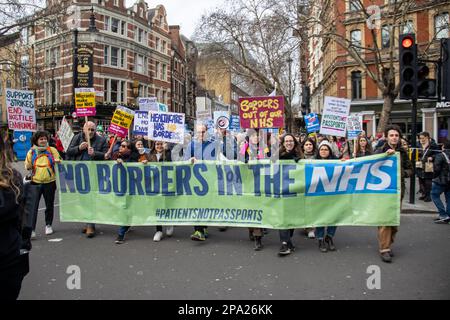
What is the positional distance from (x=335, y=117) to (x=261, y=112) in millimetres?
3583

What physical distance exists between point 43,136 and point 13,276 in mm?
5000

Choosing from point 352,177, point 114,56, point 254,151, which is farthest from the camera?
point 114,56

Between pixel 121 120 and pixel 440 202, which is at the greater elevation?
pixel 121 120

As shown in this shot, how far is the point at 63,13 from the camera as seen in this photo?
16.4 metres

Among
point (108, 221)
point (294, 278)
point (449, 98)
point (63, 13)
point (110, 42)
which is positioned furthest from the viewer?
point (110, 42)

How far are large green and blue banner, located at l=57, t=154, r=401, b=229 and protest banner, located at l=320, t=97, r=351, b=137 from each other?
15.0 ft

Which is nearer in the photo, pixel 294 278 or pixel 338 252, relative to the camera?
pixel 294 278

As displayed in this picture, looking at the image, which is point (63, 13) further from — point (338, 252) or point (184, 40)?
point (184, 40)

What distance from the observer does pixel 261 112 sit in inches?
291

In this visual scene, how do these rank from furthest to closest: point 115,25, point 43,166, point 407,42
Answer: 1. point 115,25
2. point 407,42
3. point 43,166

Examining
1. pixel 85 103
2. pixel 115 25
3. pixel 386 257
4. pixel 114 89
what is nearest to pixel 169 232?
pixel 386 257

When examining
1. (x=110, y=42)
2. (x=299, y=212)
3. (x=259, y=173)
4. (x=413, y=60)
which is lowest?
(x=299, y=212)

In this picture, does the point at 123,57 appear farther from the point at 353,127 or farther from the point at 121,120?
the point at 121,120

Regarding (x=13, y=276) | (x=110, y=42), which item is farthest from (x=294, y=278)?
(x=110, y=42)
